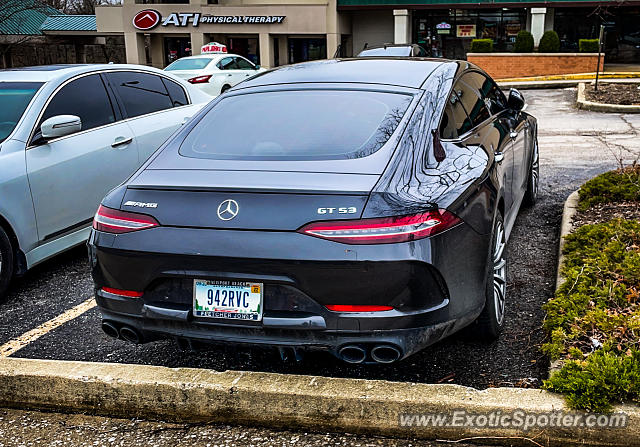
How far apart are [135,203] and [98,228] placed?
0.25 meters

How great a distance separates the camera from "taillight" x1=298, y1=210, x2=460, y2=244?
3.14m

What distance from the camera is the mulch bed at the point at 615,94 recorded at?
1606 cm

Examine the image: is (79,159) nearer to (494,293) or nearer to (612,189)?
(494,293)

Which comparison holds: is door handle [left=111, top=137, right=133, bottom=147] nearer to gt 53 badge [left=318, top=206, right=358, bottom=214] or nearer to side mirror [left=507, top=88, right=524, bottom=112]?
side mirror [left=507, top=88, right=524, bottom=112]

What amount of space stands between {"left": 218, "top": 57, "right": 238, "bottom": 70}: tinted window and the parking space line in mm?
15974

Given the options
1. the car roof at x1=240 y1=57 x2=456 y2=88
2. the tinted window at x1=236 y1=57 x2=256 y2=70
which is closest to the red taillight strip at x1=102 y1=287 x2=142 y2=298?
the car roof at x1=240 y1=57 x2=456 y2=88

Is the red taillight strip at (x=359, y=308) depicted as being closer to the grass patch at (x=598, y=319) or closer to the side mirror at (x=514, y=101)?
the grass patch at (x=598, y=319)

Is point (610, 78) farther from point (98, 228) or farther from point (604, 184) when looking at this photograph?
point (98, 228)

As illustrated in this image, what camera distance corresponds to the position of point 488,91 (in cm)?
551

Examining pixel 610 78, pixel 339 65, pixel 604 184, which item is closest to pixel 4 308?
pixel 339 65

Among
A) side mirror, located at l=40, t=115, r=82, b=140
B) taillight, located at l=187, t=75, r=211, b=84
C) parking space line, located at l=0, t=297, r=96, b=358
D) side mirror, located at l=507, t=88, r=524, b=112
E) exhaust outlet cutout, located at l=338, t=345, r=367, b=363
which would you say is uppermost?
side mirror, located at l=507, t=88, r=524, b=112

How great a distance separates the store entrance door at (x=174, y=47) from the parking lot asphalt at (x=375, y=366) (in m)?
33.4

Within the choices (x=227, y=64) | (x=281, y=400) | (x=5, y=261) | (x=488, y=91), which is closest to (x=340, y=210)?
(x=281, y=400)

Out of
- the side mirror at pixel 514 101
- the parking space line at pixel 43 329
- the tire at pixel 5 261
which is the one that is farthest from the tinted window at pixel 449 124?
the tire at pixel 5 261
